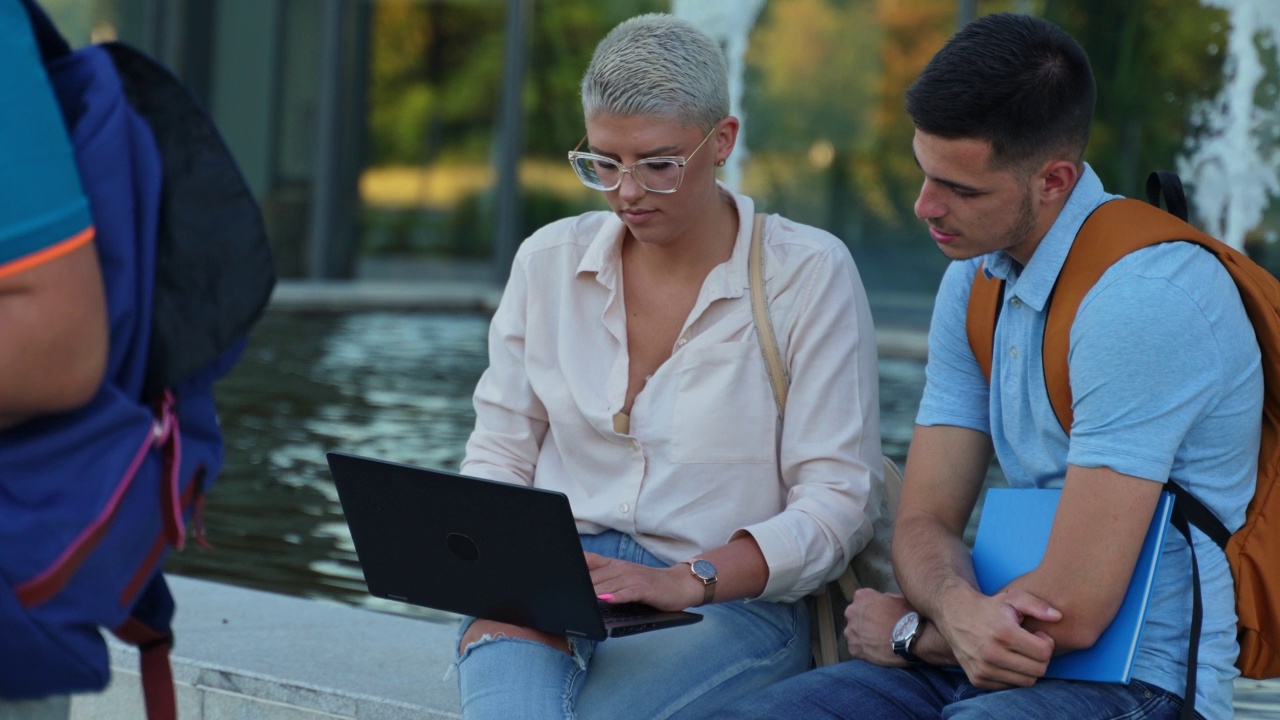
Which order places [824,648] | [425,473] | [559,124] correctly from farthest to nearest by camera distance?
1. [559,124]
2. [824,648]
3. [425,473]

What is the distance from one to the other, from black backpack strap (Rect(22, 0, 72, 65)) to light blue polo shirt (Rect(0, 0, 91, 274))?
5 centimetres

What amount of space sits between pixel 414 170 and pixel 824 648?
1413cm

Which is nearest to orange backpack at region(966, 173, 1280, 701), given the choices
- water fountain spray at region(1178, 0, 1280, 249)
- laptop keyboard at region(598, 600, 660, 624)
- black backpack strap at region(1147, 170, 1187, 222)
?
black backpack strap at region(1147, 170, 1187, 222)

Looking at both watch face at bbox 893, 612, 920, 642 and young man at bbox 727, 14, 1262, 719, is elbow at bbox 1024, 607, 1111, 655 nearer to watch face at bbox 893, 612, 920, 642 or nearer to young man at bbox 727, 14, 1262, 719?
young man at bbox 727, 14, 1262, 719

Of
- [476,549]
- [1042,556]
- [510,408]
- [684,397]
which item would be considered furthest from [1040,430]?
[510,408]

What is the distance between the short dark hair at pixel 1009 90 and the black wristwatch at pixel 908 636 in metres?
0.75

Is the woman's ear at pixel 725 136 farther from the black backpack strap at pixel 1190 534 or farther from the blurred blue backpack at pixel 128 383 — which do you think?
the blurred blue backpack at pixel 128 383

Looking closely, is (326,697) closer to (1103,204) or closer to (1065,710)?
(1065,710)

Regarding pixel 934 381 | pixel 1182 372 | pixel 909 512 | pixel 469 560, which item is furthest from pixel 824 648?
pixel 1182 372

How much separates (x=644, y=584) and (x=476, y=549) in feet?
0.93

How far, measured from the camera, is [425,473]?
2.45 meters

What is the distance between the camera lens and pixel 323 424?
25.5 feet

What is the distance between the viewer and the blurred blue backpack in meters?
1.60

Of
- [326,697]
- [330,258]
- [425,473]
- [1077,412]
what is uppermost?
[1077,412]
